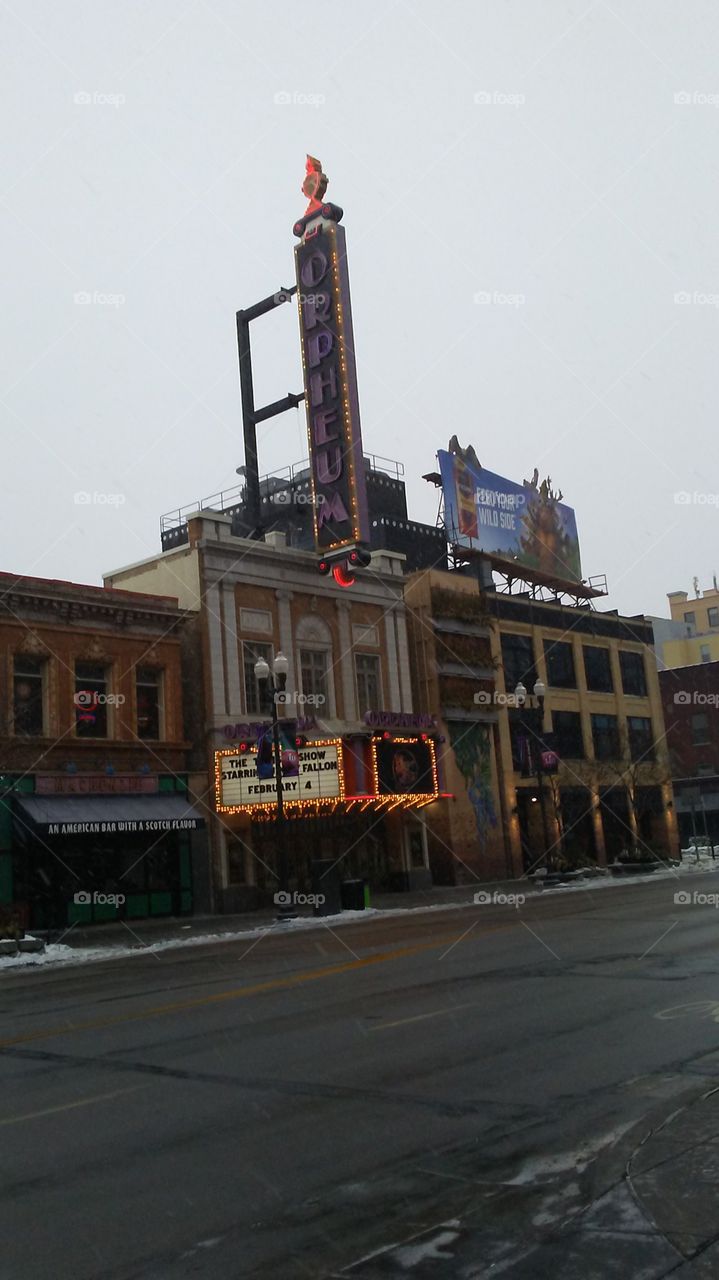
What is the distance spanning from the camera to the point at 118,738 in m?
33.3

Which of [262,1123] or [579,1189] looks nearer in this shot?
[579,1189]

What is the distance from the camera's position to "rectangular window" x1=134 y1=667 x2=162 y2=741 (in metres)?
34.5

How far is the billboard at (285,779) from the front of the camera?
112 feet

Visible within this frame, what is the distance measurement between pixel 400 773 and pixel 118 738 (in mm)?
9252

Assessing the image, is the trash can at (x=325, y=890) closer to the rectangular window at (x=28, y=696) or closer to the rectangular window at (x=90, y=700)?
the rectangular window at (x=90, y=700)

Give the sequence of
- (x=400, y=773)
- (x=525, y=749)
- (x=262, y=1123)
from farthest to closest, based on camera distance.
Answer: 1. (x=525, y=749)
2. (x=400, y=773)
3. (x=262, y=1123)

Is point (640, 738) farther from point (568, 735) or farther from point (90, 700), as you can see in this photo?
point (90, 700)

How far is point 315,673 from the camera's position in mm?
40312

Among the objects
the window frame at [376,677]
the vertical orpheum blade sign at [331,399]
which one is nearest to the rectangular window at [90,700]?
the vertical orpheum blade sign at [331,399]

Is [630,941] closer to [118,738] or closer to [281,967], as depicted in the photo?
[281,967]

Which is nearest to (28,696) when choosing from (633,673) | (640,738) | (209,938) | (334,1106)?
(209,938)

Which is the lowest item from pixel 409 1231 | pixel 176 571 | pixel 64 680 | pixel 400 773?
pixel 409 1231

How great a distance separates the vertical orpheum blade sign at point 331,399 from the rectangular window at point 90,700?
9.90m

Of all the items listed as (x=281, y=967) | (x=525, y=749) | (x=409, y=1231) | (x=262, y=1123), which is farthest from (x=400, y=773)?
(x=409, y=1231)
